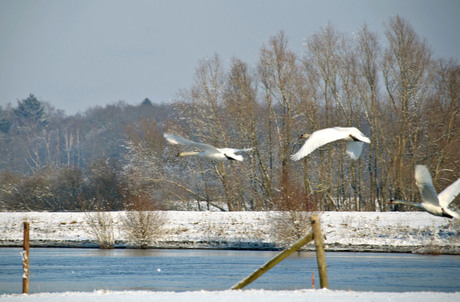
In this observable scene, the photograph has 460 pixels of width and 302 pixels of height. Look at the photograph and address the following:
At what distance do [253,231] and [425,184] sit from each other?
17647 millimetres

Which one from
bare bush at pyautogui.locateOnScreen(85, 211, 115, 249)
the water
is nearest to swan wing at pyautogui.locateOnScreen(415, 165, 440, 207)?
the water

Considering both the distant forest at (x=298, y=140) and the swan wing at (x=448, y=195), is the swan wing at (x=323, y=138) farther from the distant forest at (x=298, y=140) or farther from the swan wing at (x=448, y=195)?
the distant forest at (x=298, y=140)

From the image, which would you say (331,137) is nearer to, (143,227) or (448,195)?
(448,195)

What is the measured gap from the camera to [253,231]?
30.5 meters

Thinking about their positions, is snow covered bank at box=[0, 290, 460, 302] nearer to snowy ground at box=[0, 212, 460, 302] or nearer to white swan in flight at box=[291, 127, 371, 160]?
white swan in flight at box=[291, 127, 371, 160]

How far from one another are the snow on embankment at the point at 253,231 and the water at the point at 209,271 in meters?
1.75

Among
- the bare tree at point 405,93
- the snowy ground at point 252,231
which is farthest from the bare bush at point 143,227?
the bare tree at point 405,93

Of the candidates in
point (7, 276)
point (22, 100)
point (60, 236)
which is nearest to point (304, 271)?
point (7, 276)

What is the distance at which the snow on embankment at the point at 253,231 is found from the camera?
1107 inches

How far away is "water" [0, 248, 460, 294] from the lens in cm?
1650

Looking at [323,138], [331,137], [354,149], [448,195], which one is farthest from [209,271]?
[448,195]

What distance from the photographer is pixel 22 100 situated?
102 meters

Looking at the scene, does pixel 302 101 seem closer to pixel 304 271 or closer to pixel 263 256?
pixel 263 256

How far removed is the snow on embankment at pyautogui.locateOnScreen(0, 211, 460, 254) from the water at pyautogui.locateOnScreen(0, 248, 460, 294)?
175 cm
